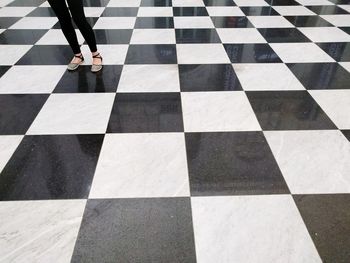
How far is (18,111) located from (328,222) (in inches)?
58.3

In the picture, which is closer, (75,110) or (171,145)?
(171,145)

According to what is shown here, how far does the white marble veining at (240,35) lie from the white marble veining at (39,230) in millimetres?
1776

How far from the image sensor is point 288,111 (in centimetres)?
146

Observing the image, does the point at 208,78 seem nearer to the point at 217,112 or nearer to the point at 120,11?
the point at 217,112

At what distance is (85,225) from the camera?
92 cm

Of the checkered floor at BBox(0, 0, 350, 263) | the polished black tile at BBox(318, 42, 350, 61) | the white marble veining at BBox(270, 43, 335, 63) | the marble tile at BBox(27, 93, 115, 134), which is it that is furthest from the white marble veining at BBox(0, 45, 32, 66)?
the polished black tile at BBox(318, 42, 350, 61)

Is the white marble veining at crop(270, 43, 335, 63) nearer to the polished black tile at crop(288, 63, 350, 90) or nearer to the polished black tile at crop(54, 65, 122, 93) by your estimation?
the polished black tile at crop(288, 63, 350, 90)

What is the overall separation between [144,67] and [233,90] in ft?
2.05

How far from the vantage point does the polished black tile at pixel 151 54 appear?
1946 millimetres

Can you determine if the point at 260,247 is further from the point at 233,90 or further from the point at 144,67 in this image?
the point at 144,67

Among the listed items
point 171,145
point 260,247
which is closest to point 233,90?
point 171,145

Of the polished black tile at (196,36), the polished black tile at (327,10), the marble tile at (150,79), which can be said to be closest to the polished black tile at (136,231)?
the marble tile at (150,79)

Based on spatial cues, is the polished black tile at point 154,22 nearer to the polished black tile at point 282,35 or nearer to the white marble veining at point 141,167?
the polished black tile at point 282,35

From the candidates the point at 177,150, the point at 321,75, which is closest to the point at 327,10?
the point at 321,75
